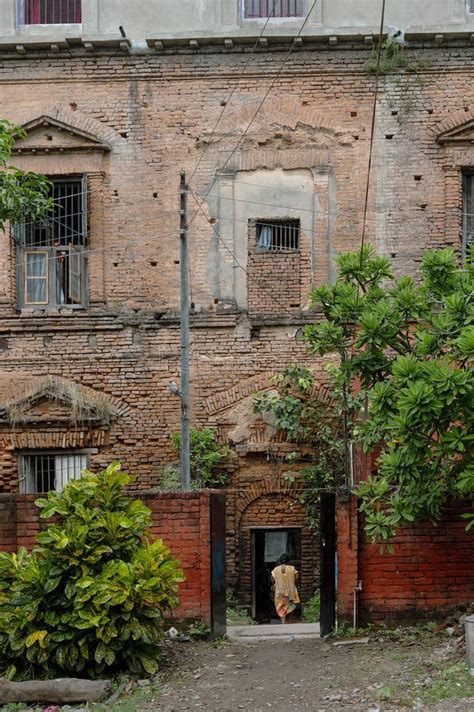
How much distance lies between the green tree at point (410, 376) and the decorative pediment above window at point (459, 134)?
6.26 m

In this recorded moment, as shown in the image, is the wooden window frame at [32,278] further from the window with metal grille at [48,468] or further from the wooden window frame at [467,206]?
the wooden window frame at [467,206]

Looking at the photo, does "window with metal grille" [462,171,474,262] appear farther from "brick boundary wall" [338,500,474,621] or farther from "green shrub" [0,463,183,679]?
"green shrub" [0,463,183,679]

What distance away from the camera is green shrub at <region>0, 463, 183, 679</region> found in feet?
32.7

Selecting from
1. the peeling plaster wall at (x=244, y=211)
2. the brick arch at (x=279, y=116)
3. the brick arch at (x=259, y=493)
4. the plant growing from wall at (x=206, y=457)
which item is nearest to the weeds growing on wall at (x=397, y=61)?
the brick arch at (x=279, y=116)

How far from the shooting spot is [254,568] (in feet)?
58.6

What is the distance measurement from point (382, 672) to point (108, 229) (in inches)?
400

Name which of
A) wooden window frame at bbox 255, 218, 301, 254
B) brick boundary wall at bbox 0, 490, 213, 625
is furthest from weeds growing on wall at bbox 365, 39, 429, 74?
brick boundary wall at bbox 0, 490, 213, 625

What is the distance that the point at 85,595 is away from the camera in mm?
9969

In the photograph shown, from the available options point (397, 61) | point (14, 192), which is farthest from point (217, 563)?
point (397, 61)

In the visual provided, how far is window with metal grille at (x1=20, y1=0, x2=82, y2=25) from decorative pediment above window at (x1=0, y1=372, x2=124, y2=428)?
19.8 ft

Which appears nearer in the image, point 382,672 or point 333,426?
point 382,672

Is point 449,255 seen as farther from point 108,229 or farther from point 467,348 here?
point 108,229

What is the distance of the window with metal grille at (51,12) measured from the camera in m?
18.6

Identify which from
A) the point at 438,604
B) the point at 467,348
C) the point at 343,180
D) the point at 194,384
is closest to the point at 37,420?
the point at 194,384
